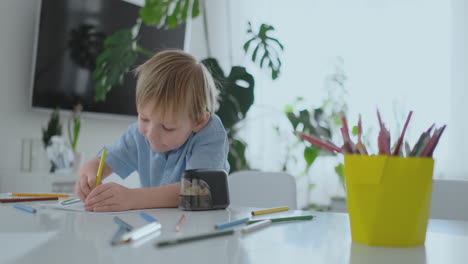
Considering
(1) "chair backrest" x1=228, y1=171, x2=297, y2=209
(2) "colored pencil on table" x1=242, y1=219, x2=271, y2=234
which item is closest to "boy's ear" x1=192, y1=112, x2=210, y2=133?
(1) "chair backrest" x1=228, y1=171, x2=297, y2=209

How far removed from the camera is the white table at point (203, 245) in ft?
1.56

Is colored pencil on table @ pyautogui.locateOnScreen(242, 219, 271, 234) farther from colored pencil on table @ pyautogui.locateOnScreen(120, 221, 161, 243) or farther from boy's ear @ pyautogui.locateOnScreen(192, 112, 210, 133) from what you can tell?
boy's ear @ pyautogui.locateOnScreen(192, 112, 210, 133)

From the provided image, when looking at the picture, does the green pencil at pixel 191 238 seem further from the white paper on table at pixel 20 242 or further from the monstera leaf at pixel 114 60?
the monstera leaf at pixel 114 60

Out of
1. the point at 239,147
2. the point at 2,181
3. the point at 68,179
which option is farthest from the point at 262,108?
the point at 2,181

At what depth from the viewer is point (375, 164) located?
58 cm

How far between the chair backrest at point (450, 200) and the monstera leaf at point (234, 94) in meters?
1.27

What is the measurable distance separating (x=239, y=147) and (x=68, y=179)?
938 mm

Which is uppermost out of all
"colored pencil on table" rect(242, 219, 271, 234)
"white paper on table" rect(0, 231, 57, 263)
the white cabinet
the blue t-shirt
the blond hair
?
the blond hair

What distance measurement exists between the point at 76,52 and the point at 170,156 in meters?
1.78

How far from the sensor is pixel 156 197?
0.94m

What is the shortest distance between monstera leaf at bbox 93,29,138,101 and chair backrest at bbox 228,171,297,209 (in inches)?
55.4

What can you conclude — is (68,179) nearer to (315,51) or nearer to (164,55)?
(164,55)

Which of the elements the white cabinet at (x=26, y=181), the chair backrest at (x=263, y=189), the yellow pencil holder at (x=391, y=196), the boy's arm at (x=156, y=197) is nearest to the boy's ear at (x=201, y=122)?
the boy's arm at (x=156, y=197)

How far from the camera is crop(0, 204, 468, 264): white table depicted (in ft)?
1.56
